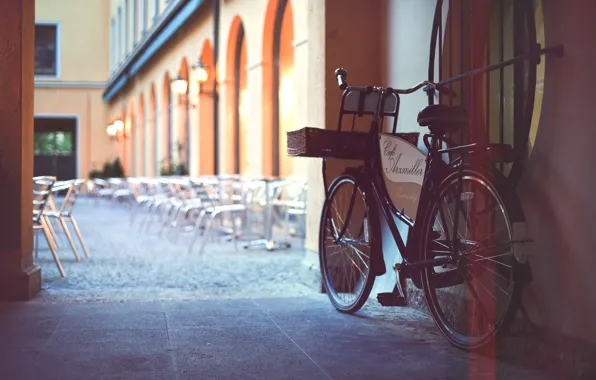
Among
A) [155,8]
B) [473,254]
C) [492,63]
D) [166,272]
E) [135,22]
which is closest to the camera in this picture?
[473,254]

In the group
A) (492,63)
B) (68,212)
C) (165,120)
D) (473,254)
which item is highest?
(165,120)

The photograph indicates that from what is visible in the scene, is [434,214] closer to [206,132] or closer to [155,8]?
[206,132]

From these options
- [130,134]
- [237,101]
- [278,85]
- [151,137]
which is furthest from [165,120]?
[278,85]

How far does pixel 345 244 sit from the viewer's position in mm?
4727

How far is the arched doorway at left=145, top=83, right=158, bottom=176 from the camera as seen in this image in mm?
23438

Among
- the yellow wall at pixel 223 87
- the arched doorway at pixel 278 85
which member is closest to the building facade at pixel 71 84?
the yellow wall at pixel 223 87

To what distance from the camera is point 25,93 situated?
17.1 feet

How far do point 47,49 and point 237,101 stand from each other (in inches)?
837

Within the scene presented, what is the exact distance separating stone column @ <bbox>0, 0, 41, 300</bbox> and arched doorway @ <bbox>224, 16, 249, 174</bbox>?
31.6 feet

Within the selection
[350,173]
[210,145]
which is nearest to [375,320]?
[350,173]

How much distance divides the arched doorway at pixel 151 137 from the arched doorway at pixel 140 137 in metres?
1.12

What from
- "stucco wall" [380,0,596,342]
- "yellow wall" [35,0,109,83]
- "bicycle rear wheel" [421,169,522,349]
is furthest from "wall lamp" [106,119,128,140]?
"stucco wall" [380,0,596,342]

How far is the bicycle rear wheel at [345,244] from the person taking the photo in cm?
445

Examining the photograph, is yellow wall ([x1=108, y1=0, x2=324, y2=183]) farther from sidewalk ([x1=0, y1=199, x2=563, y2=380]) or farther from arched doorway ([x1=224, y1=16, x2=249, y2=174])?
sidewalk ([x1=0, y1=199, x2=563, y2=380])
